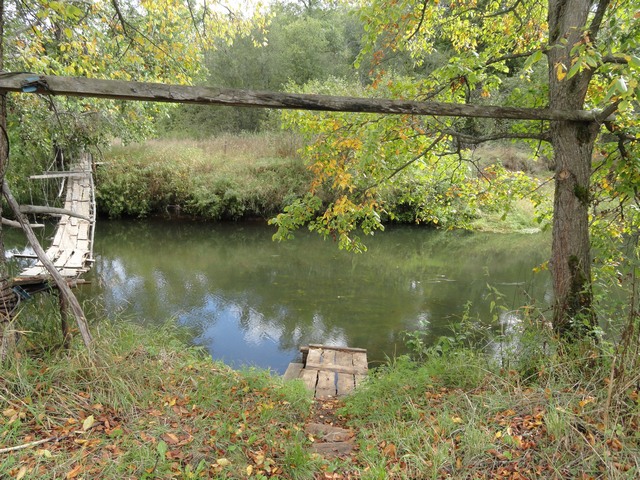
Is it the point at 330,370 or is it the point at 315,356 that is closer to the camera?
the point at 330,370

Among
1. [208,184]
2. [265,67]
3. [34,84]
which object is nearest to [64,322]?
[34,84]

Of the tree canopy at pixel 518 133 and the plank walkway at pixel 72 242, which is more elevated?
the tree canopy at pixel 518 133

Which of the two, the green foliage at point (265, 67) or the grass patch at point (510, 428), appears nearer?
the grass patch at point (510, 428)

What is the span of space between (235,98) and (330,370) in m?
3.34

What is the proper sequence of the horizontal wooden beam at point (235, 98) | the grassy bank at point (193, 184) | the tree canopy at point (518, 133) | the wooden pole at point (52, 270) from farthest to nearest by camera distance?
the grassy bank at point (193, 184) → the tree canopy at point (518, 133) → the wooden pole at point (52, 270) → the horizontal wooden beam at point (235, 98)

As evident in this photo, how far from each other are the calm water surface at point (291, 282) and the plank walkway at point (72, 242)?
3.13ft

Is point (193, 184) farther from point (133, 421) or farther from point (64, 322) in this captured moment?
point (133, 421)

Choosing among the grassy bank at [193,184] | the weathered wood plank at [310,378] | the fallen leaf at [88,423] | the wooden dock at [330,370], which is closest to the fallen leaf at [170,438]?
the fallen leaf at [88,423]

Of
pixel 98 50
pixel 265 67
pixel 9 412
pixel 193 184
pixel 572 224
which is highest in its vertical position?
pixel 265 67

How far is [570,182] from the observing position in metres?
3.05

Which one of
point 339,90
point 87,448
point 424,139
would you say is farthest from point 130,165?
point 87,448

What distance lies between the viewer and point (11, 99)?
15.7 ft

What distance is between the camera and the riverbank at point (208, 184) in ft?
44.5

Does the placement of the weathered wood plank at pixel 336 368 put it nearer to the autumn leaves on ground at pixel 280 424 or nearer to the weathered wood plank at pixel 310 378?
the weathered wood plank at pixel 310 378
